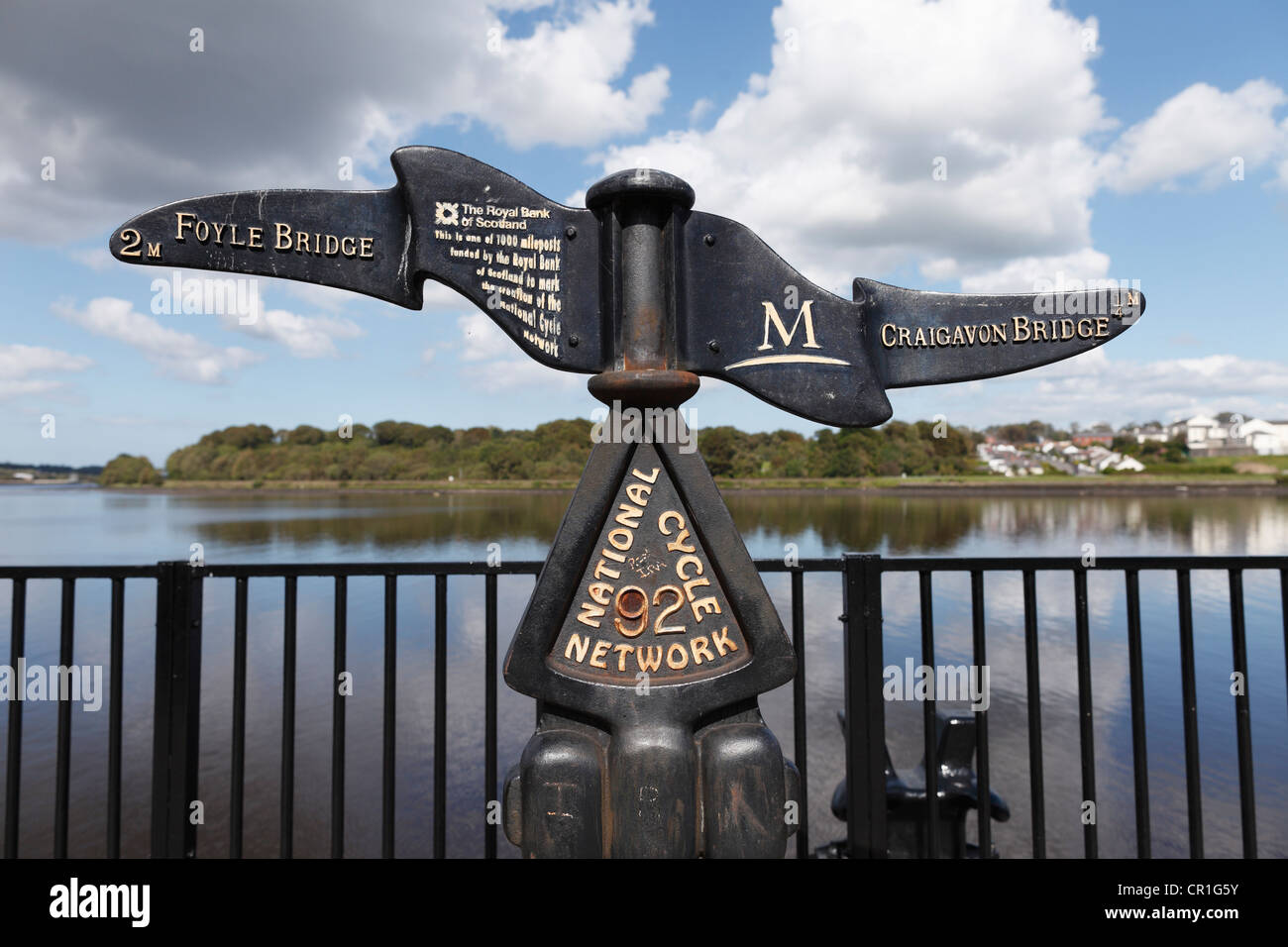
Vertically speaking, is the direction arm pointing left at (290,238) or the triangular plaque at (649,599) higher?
the direction arm pointing left at (290,238)

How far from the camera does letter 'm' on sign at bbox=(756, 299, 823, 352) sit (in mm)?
2578

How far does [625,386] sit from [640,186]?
0.68 metres

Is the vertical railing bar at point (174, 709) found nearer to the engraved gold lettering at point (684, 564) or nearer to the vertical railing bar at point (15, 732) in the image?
the vertical railing bar at point (15, 732)

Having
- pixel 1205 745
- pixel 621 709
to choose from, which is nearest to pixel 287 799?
pixel 621 709

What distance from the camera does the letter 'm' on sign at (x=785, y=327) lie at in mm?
2578

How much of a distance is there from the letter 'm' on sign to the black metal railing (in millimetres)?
1030

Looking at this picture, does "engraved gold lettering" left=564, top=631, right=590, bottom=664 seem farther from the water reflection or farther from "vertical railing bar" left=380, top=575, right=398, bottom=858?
the water reflection

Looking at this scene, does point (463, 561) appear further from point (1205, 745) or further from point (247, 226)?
point (1205, 745)

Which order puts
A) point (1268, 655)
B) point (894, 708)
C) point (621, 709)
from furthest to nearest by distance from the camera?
point (1268, 655) → point (894, 708) → point (621, 709)

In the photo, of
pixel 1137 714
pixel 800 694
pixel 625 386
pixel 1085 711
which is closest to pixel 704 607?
pixel 625 386

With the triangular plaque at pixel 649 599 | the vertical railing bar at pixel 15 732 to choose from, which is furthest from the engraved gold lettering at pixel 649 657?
the vertical railing bar at pixel 15 732

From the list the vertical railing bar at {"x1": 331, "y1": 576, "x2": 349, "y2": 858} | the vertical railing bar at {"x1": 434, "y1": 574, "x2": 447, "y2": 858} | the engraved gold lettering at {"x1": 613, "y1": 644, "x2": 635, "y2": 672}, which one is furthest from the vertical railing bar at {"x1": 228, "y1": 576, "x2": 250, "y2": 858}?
the engraved gold lettering at {"x1": 613, "y1": 644, "x2": 635, "y2": 672}

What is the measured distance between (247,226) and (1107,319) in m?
3.11
